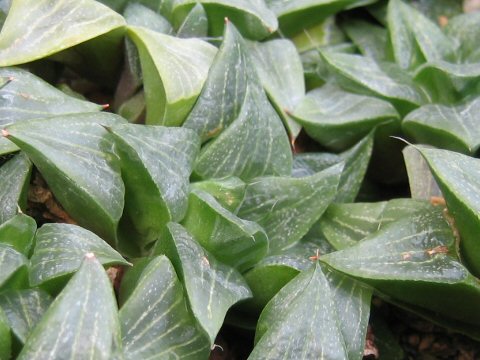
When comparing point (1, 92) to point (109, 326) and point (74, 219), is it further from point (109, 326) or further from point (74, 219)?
point (109, 326)

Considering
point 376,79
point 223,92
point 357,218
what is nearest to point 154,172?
point 223,92

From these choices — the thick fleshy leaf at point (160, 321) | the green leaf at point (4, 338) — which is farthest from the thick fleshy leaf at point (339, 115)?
the green leaf at point (4, 338)

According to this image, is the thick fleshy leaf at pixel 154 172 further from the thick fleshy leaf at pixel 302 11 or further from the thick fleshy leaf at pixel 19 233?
the thick fleshy leaf at pixel 302 11

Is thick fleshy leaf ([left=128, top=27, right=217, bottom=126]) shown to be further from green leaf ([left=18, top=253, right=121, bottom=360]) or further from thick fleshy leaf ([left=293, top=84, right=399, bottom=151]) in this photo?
green leaf ([left=18, top=253, right=121, bottom=360])

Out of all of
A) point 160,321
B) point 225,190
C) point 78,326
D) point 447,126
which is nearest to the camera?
point 78,326

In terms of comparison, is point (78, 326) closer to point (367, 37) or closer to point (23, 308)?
point (23, 308)

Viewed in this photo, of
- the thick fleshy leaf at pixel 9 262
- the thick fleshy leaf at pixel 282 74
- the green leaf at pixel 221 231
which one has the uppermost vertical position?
the thick fleshy leaf at pixel 282 74

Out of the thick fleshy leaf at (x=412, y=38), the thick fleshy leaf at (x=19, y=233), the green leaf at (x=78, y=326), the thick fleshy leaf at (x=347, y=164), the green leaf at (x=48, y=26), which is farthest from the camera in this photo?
the thick fleshy leaf at (x=412, y=38)
